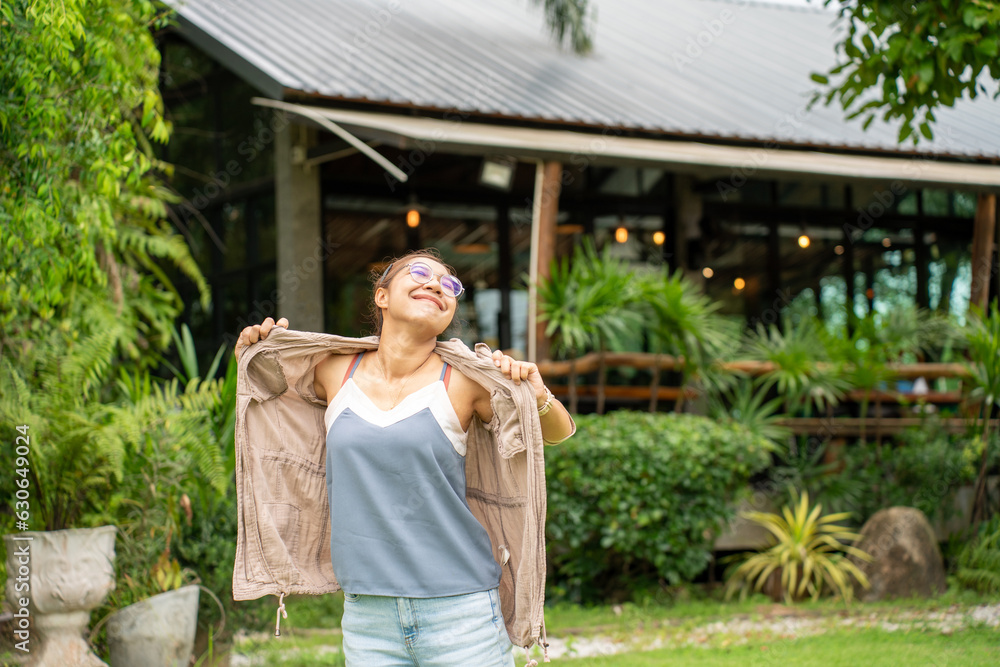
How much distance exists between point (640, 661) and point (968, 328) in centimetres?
482

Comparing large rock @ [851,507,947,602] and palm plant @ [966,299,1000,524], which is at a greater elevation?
palm plant @ [966,299,1000,524]

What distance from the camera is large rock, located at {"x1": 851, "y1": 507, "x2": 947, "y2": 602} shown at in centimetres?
653

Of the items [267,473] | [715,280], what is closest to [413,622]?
[267,473]

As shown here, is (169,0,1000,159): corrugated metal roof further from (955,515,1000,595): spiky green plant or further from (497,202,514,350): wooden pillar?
(955,515,1000,595): spiky green plant

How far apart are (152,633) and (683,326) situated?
4460 millimetres

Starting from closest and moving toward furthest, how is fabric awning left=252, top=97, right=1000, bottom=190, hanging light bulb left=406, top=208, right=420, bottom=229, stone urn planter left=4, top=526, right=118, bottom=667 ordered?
stone urn planter left=4, top=526, right=118, bottom=667 → fabric awning left=252, top=97, right=1000, bottom=190 → hanging light bulb left=406, top=208, right=420, bottom=229

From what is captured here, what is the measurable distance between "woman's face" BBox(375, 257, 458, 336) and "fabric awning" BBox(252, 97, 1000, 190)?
4022 millimetres

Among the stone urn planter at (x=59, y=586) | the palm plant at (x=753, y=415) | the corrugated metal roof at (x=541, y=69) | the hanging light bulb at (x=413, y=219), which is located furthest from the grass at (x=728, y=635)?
the hanging light bulb at (x=413, y=219)

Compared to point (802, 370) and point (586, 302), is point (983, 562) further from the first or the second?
point (586, 302)

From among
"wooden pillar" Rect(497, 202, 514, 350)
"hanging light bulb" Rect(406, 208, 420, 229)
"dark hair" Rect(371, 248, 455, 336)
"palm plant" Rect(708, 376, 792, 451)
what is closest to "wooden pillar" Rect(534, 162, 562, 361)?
"palm plant" Rect(708, 376, 792, 451)

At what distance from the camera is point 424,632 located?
214 cm

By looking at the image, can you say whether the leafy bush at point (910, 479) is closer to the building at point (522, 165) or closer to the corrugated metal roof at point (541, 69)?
the building at point (522, 165)

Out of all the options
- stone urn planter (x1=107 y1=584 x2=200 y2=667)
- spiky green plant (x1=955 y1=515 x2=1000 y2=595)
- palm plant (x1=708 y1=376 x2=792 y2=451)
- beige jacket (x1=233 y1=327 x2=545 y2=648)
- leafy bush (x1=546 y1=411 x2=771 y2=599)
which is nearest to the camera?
beige jacket (x1=233 y1=327 x2=545 y2=648)

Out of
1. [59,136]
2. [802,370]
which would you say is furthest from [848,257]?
[59,136]
